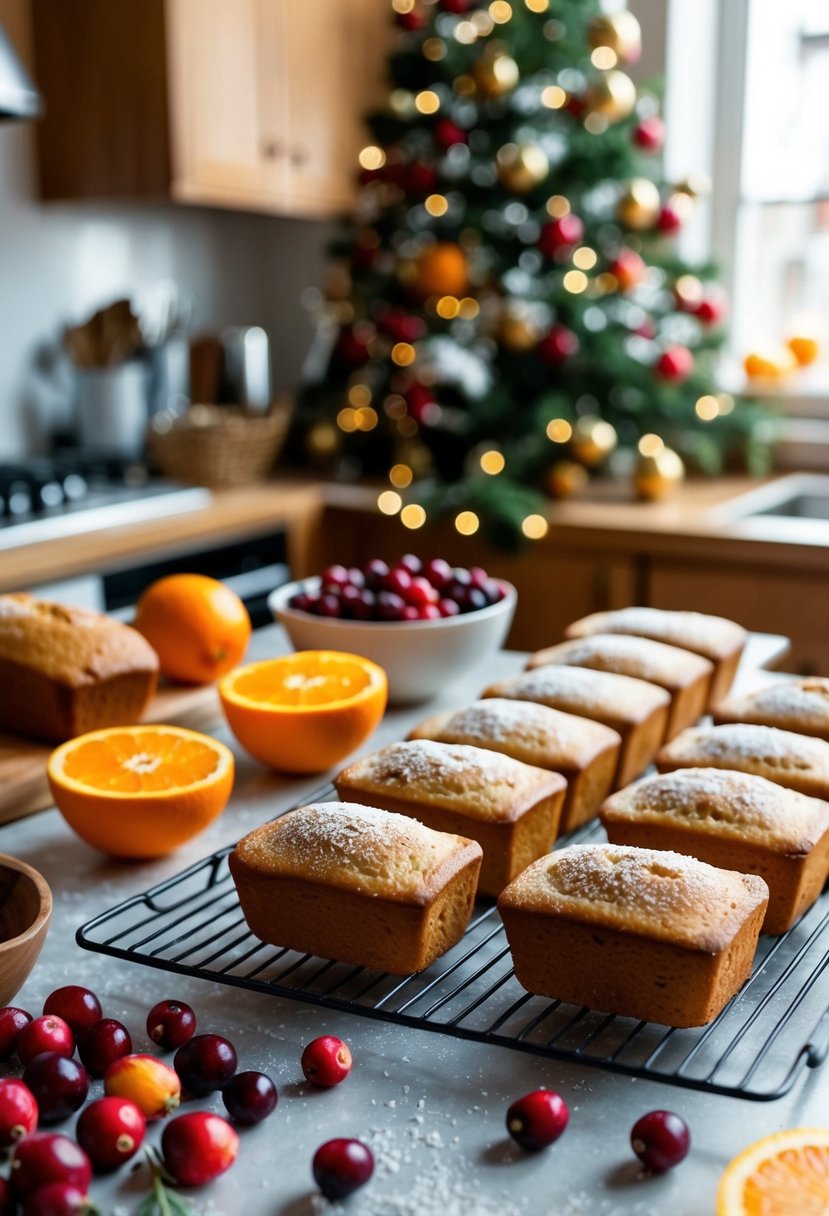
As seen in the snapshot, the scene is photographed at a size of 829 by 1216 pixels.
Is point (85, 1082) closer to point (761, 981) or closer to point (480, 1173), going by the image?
point (480, 1173)

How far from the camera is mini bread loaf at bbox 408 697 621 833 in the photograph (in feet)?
4.11

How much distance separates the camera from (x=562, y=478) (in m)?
3.18

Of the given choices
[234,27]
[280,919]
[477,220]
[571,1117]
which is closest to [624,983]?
[571,1117]

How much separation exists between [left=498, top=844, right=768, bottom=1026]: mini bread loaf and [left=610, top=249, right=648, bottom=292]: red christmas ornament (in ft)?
8.10

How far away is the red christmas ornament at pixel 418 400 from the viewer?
3330 millimetres

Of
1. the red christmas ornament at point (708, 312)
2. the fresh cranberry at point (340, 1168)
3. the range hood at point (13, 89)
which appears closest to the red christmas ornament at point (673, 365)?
the red christmas ornament at point (708, 312)

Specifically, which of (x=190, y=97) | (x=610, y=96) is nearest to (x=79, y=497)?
(x=190, y=97)

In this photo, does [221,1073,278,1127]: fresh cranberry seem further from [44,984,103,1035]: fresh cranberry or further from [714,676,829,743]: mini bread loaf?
[714,676,829,743]: mini bread loaf

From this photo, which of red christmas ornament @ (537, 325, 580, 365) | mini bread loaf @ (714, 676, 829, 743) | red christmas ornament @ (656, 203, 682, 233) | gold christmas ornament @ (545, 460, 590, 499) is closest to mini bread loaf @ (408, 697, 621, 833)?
mini bread loaf @ (714, 676, 829, 743)

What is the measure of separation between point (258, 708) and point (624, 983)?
544mm

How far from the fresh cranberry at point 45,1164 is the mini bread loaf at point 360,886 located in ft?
0.95

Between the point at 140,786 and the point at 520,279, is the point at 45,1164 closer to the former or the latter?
the point at 140,786

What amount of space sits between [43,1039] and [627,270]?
271 cm

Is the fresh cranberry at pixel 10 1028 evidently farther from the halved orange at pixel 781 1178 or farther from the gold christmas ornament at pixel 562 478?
the gold christmas ornament at pixel 562 478
